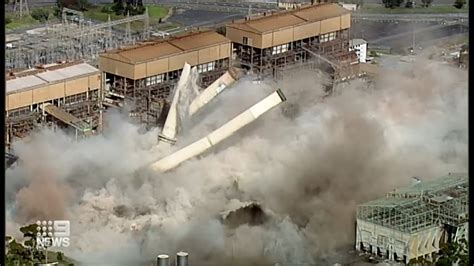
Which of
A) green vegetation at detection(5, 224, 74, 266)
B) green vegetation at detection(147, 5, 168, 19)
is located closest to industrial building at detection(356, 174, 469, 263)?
green vegetation at detection(147, 5, 168, 19)

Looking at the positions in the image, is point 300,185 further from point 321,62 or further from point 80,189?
point 80,189

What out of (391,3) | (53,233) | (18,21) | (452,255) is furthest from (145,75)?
(452,255)

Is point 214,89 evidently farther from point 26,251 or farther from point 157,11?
point 26,251

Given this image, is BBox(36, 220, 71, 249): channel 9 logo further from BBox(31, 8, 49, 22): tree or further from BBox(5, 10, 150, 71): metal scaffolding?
BBox(31, 8, 49, 22): tree

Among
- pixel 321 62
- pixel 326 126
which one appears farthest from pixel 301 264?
pixel 321 62

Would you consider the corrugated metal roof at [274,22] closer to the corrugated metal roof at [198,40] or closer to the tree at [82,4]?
the corrugated metal roof at [198,40]

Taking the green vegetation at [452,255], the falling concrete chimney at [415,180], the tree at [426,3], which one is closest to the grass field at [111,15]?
the tree at [426,3]
